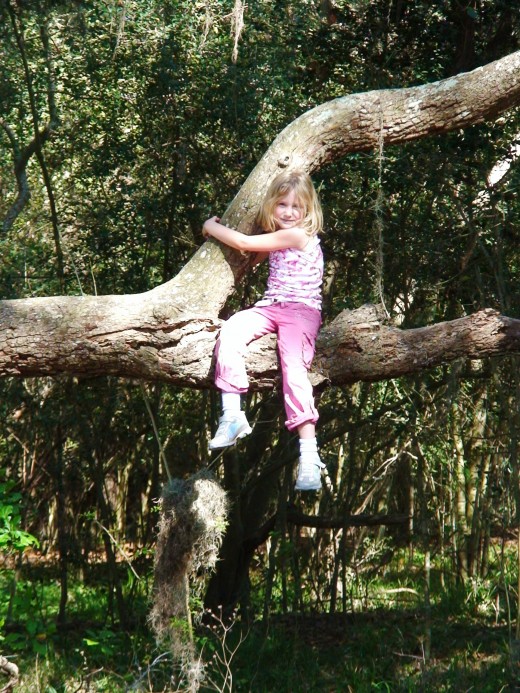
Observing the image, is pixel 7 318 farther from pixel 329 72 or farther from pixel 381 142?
pixel 329 72

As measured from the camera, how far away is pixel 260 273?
672cm

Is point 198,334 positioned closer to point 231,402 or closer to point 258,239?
point 231,402

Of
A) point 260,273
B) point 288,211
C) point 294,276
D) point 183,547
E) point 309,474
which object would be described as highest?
point 260,273

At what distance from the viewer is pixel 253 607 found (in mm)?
7715

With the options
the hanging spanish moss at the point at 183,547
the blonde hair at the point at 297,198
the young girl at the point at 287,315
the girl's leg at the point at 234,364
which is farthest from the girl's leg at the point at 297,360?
the hanging spanish moss at the point at 183,547

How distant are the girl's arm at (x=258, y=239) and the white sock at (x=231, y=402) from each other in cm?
66

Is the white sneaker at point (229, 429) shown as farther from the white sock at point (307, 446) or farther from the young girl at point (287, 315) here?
the white sock at point (307, 446)

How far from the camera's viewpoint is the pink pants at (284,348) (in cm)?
361

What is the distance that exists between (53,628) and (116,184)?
3245 millimetres

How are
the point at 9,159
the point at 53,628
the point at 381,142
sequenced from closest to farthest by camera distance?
the point at 381,142 → the point at 53,628 → the point at 9,159

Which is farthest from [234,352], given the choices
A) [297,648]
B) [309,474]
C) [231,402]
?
[297,648]

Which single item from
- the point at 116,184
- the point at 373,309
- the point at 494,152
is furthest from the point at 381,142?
the point at 116,184

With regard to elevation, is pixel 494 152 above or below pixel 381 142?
above

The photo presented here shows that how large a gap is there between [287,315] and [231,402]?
453 millimetres
